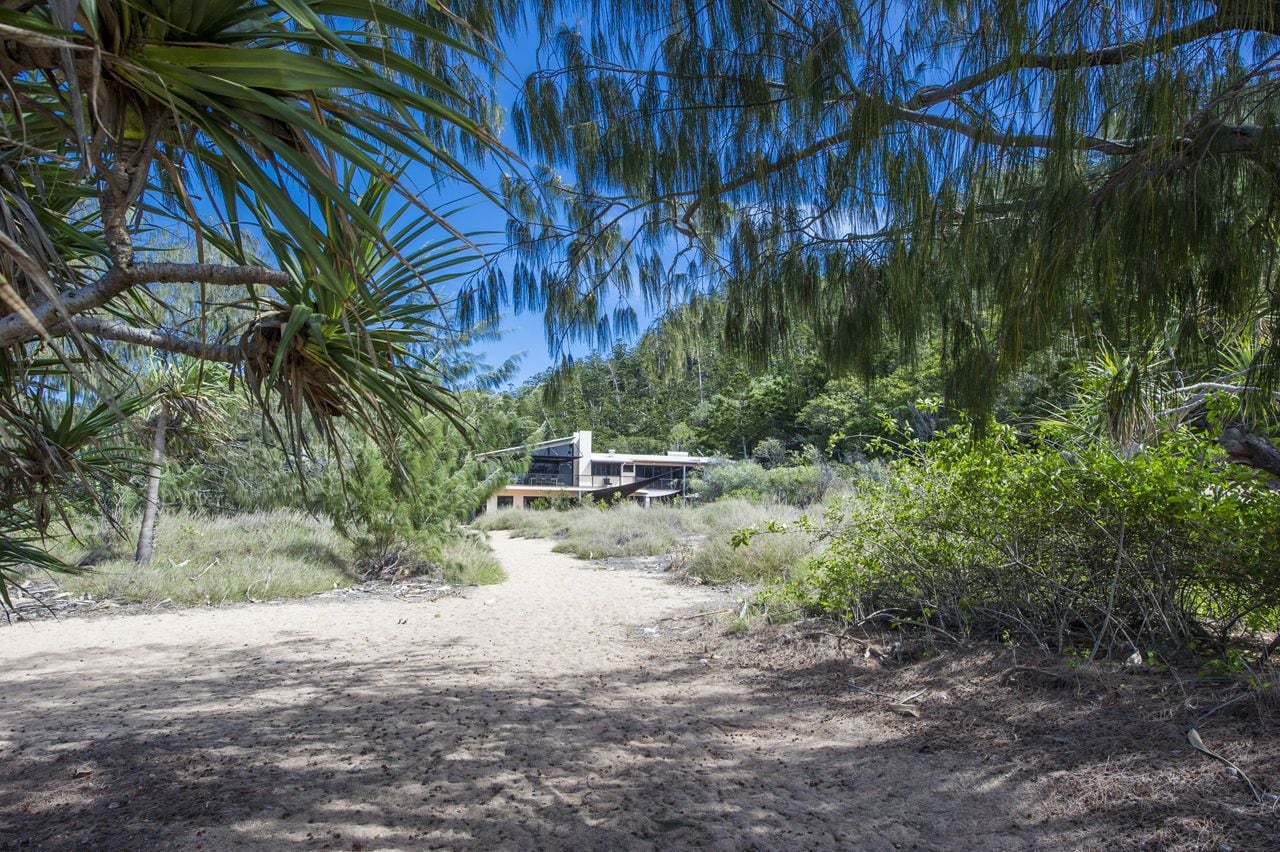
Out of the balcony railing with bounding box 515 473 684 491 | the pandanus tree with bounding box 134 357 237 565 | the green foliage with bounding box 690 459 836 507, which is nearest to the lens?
the pandanus tree with bounding box 134 357 237 565

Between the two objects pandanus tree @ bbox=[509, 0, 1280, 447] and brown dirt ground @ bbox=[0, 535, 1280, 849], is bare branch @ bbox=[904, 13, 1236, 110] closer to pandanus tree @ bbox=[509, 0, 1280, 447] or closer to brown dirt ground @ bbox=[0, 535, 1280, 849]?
pandanus tree @ bbox=[509, 0, 1280, 447]

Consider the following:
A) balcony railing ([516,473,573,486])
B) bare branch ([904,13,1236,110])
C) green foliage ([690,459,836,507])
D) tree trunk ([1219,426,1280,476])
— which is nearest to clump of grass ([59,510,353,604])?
bare branch ([904,13,1236,110])

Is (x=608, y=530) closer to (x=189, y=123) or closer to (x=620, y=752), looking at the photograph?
(x=620, y=752)

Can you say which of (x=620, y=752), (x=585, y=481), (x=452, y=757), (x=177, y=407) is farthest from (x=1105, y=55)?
(x=585, y=481)

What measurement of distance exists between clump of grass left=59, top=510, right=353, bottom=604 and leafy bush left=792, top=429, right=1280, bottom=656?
7495mm

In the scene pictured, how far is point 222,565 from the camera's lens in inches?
416

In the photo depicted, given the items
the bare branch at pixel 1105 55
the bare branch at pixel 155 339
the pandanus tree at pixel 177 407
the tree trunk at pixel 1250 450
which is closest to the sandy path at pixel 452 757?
the pandanus tree at pixel 177 407

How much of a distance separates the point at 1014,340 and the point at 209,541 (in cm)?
1259

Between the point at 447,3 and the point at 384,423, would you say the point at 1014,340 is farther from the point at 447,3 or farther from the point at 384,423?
the point at 447,3

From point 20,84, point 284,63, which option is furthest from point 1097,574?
point 20,84

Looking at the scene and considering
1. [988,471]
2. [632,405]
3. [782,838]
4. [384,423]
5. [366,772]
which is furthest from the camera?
[632,405]

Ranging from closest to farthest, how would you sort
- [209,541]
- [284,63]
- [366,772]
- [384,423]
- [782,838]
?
[284,63] < [384,423] < [782,838] < [366,772] < [209,541]

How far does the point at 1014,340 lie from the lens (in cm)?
266

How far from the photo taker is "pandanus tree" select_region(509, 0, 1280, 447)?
231cm
